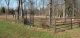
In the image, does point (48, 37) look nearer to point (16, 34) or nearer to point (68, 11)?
point (16, 34)

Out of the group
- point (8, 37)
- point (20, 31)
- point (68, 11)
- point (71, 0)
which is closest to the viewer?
point (8, 37)

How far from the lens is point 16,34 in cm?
1659

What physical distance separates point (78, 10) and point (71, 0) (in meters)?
16.2

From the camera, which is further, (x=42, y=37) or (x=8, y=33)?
(x=8, y=33)

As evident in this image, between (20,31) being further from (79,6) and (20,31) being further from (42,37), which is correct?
(79,6)

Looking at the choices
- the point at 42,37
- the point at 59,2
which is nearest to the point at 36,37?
the point at 42,37

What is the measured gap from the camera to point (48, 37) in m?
15.7

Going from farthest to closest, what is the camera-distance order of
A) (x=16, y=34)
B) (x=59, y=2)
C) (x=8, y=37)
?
(x=59, y=2) → (x=16, y=34) → (x=8, y=37)

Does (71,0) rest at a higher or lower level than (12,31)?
higher

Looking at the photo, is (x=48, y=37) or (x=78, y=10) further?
(x=78, y=10)

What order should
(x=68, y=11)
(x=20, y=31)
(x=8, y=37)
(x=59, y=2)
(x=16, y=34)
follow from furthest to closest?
(x=68, y=11), (x=59, y=2), (x=20, y=31), (x=16, y=34), (x=8, y=37)

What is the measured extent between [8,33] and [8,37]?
4.17ft

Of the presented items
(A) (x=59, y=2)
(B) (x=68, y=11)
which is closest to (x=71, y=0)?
(A) (x=59, y=2)

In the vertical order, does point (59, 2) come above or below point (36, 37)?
above
